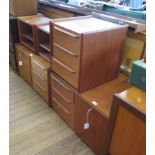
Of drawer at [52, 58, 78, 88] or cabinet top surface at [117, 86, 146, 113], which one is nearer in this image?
cabinet top surface at [117, 86, 146, 113]

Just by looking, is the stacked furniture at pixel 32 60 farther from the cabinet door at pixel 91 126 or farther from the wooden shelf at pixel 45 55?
the cabinet door at pixel 91 126

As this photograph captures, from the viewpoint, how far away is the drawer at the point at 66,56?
1.34 metres

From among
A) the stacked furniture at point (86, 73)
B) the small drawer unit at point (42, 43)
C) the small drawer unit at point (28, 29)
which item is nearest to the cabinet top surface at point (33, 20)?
the small drawer unit at point (28, 29)

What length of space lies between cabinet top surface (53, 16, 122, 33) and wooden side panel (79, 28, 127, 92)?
0.06m

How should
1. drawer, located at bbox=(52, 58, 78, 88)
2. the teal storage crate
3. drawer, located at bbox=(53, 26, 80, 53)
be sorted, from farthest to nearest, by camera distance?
drawer, located at bbox=(52, 58, 78, 88)
drawer, located at bbox=(53, 26, 80, 53)
the teal storage crate

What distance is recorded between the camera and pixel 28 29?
7.54ft

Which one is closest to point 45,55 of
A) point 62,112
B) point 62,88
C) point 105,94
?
point 62,88

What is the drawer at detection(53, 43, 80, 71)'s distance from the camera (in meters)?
1.34

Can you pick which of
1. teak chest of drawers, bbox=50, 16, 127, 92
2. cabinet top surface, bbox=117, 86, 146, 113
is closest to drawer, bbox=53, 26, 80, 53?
teak chest of drawers, bbox=50, 16, 127, 92

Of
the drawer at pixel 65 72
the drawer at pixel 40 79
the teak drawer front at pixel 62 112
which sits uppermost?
the drawer at pixel 65 72

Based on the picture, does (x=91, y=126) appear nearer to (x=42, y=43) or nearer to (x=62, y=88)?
(x=62, y=88)

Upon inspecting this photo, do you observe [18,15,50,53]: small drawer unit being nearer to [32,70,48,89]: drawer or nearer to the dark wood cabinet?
the dark wood cabinet

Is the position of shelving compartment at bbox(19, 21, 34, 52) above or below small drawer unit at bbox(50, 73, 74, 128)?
above

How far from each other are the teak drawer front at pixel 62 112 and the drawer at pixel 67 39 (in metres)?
0.64
